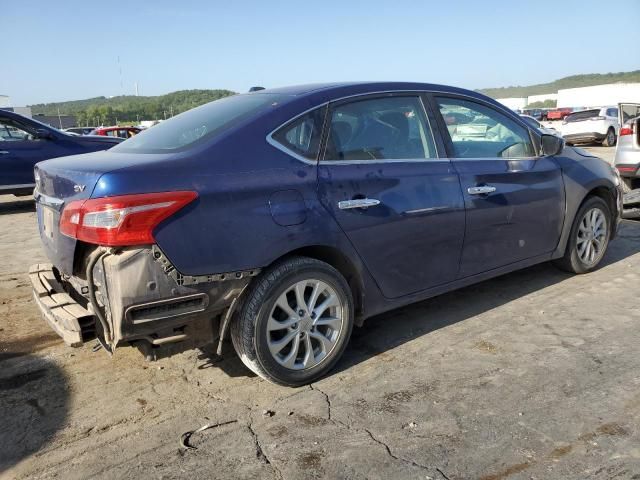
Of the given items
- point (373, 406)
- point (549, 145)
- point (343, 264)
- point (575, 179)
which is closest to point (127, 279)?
point (343, 264)

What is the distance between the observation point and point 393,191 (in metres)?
3.54

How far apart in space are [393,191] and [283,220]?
0.85 meters

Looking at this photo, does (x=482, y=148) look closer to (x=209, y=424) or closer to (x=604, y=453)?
(x=604, y=453)

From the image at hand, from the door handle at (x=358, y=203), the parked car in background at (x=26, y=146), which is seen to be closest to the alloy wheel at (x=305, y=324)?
the door handle at (x=358, y=203)

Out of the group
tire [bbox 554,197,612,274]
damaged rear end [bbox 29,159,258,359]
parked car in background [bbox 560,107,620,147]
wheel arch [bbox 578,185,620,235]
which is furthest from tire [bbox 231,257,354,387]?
parked car in background [bbox 560,107,620,147]

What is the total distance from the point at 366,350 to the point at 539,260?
1873 mm

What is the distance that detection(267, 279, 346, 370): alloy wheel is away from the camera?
3.16m

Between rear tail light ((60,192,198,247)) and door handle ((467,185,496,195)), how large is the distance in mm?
2165

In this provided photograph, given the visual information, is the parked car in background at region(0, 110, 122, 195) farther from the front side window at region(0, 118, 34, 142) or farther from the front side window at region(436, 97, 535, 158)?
the front side window at region(436, 97, 535, 158)

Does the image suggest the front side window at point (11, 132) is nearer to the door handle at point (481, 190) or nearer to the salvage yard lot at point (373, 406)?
the salvage yard lot at point (373, 406)

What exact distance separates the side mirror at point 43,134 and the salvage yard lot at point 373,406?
643 centimetres

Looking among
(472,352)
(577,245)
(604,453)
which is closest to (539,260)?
(577,245)

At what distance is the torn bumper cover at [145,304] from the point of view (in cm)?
268

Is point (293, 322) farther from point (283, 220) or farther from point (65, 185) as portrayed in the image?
point (65, 185)
